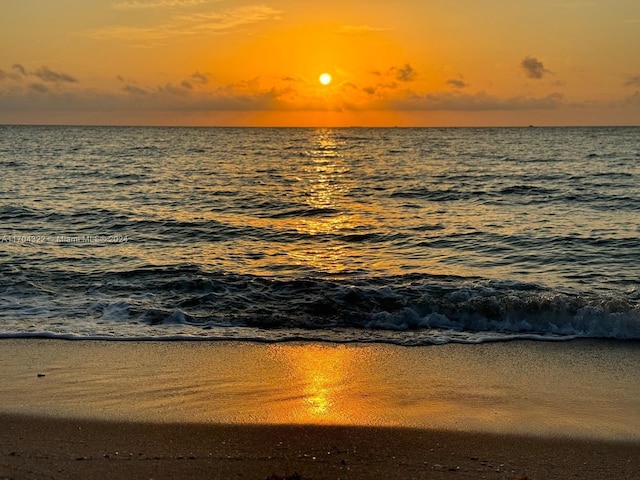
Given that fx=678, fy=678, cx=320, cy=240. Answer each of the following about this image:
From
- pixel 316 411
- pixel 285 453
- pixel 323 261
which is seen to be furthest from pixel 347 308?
pixel 285 453

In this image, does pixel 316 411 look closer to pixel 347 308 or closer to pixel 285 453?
pixel 285 453

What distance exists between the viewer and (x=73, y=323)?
1059cm

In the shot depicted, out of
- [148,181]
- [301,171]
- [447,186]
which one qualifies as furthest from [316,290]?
[301,171]

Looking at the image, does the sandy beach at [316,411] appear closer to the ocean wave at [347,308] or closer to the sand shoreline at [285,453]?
the sand shoreline at [285,453]

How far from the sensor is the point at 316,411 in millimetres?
6910

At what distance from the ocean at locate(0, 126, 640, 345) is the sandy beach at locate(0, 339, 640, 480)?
102 centimetres

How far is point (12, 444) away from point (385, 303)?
7.12 metres

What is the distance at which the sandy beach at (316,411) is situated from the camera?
566cm

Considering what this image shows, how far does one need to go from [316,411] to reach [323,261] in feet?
28.8

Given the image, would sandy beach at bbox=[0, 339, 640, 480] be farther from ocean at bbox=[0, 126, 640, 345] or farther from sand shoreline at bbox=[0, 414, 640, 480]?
ocean at bbox=[0, 126, 640, 345]

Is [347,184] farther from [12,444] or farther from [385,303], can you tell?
[12,444]

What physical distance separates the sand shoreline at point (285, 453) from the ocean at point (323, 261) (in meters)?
3.52

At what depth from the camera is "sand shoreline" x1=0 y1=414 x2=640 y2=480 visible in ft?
17.9

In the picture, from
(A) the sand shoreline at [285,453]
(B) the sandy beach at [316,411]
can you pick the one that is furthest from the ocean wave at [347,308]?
(A) the sand shoreline at [285,453]
